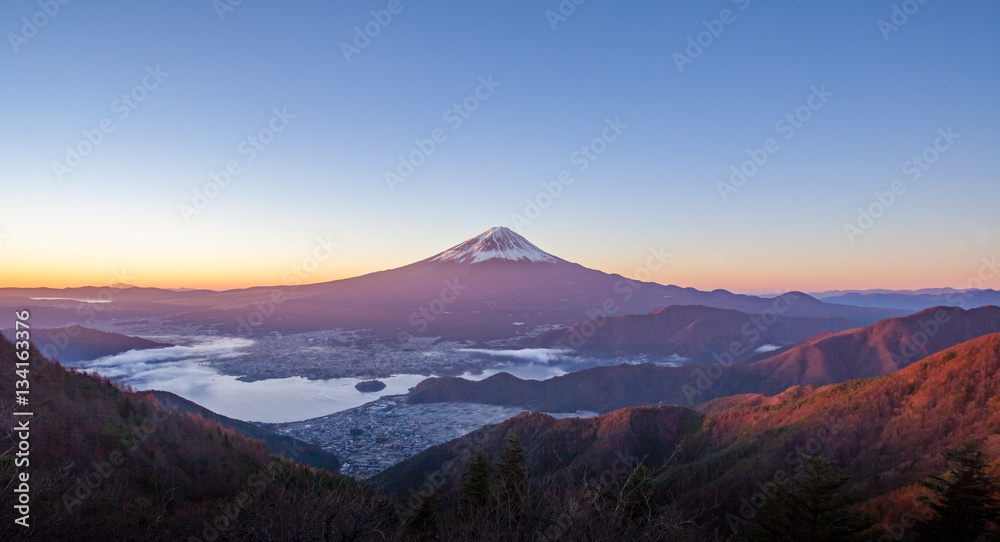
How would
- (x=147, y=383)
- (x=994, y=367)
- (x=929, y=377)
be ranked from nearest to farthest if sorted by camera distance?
(x=994, y=367) → (x=929, y=377) → (x=147, y=383)

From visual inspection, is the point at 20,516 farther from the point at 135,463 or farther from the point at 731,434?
the point at 731,434

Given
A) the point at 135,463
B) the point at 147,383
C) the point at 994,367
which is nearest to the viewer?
the point at 135,463

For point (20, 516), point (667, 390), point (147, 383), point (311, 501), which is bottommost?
point (667, 390)

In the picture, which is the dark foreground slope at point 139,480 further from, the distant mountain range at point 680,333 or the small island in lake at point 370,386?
the distant mountain range at point 680,333

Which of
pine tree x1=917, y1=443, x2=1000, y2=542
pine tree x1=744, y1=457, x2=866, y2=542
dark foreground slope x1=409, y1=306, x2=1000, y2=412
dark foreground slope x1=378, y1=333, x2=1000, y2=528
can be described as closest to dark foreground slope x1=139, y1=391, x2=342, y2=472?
dark foreground slope x1=378, y1=333, x2=1000, y2=528

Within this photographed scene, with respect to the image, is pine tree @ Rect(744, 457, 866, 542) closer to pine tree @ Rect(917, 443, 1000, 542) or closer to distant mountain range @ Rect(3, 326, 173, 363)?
pine tree @ Rect(917, 443, 1000, 542)

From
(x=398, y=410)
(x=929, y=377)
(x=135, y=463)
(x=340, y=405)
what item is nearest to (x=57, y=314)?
(x=340, y=405)
